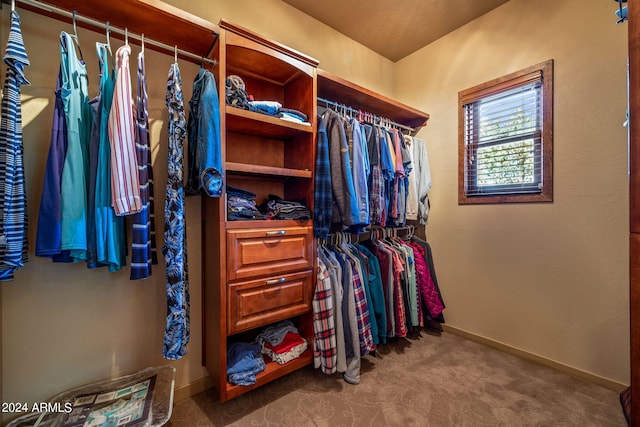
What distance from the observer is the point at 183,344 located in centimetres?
133

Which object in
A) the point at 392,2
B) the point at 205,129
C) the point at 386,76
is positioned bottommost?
the point at 205,129

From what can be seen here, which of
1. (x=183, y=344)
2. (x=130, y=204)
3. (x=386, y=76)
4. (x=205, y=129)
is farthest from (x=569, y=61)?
(x=183, y=344)

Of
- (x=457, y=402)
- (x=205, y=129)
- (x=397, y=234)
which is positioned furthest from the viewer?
(x=397, y=234)

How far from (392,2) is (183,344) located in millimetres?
2626

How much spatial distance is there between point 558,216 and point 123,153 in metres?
2.57

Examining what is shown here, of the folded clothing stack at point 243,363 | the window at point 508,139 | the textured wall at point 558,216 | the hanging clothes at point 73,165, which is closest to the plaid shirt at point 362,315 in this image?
the folded clothing stack at point 243,363

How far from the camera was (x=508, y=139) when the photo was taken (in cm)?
207

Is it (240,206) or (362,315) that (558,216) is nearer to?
(362,315)

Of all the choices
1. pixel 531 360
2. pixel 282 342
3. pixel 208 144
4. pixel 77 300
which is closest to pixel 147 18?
pixel 208 144

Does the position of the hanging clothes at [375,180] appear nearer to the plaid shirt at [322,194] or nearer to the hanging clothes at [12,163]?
the plaid shirt at [322,194]

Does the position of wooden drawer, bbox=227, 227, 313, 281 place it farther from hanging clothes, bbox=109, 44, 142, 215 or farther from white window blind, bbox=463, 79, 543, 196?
white window blind, bbox=463, 79, 543, 196

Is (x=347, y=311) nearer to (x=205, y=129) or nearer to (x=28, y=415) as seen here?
(x=205, y=129)

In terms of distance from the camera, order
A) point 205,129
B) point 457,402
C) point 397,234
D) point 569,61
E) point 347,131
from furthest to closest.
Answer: point 397,234 < point 347,131 < point 569,61 < point 457,402 < point 205,129

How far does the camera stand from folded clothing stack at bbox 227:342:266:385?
145 cm
